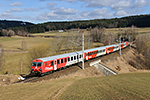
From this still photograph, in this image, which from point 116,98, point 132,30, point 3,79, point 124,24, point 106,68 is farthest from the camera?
point 124,24

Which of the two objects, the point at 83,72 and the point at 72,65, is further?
the point at 72,65

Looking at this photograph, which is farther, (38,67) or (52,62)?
(52,62)

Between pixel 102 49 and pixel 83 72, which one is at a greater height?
pixel 102 49

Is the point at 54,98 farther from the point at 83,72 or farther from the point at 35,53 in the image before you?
the point at 35,53

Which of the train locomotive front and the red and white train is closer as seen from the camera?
the train locomotive front

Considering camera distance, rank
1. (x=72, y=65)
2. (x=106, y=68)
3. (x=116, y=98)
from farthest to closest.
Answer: (x=106, y=68) → (x=72, y=65) → (x=116, y=98)

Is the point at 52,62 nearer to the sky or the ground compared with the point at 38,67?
nearer to the sky

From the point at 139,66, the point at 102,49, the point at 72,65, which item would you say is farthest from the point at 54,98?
the point at 139,66

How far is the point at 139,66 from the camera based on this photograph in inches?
1938

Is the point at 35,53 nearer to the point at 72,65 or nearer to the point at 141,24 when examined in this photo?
the point at 72,65

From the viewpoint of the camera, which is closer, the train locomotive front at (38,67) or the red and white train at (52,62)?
the train locomotive front at (38,67)

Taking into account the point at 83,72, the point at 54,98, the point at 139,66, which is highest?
the point at 54,98

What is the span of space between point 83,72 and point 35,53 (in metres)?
19.7

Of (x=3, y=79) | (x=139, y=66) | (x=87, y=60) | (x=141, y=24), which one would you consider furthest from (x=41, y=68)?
(x=141, y=24)
